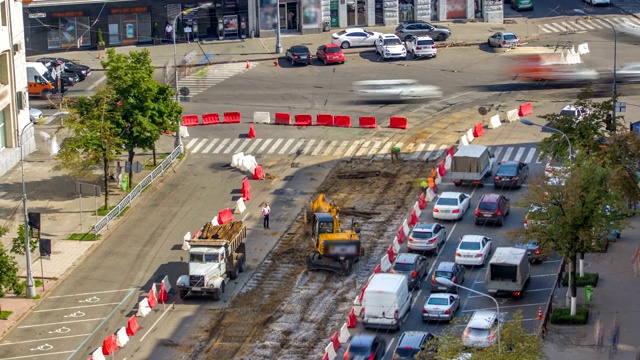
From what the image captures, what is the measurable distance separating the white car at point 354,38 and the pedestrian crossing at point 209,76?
303 inches

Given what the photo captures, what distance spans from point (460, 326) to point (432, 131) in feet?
102

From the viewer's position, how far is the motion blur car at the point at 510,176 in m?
71.7

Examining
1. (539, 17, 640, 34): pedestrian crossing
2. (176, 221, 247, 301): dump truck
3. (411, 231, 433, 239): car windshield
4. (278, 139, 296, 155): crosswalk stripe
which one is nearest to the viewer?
(176, 221, 247, 301): dump truck

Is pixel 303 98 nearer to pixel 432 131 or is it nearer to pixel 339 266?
pixel 432 131

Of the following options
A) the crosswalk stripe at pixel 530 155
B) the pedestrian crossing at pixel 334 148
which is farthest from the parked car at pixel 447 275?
the pedestrian crossing at pixel 334 148

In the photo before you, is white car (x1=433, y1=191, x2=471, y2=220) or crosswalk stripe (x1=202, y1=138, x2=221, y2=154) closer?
white car (x1=433, y1=191, x2=471, y2=220)

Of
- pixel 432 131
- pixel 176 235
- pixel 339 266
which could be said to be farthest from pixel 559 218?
pixel 432 131

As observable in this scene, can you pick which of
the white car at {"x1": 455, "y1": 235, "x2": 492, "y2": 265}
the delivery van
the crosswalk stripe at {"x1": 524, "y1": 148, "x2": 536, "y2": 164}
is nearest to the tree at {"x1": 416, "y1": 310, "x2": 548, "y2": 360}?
the white car at {"x1": 455, "y1": 235, "x2": 492, "y2": 265}

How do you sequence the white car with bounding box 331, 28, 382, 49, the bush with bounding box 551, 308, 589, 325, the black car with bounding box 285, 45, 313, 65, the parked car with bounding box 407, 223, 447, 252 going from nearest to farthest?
1. the bush with bounding box 551, 308, 589, 325
2. the parked car with bounding box 407, 223, 447, 252
3. the black car with bounding box 285, 45, 313, 65
4. the white car with bounding box 331, 28, 382, 49

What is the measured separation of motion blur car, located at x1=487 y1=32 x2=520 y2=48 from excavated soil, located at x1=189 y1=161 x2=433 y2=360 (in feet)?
95.0

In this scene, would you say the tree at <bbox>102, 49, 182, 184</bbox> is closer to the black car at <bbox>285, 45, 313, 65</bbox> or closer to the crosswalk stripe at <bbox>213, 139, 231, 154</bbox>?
the crosswalk stripe at <bbox>213, 139, 231, 154</bbox>

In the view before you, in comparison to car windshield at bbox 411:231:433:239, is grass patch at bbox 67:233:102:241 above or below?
below

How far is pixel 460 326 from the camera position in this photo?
5528 centimetres

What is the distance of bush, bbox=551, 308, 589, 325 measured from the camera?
2218 inches
